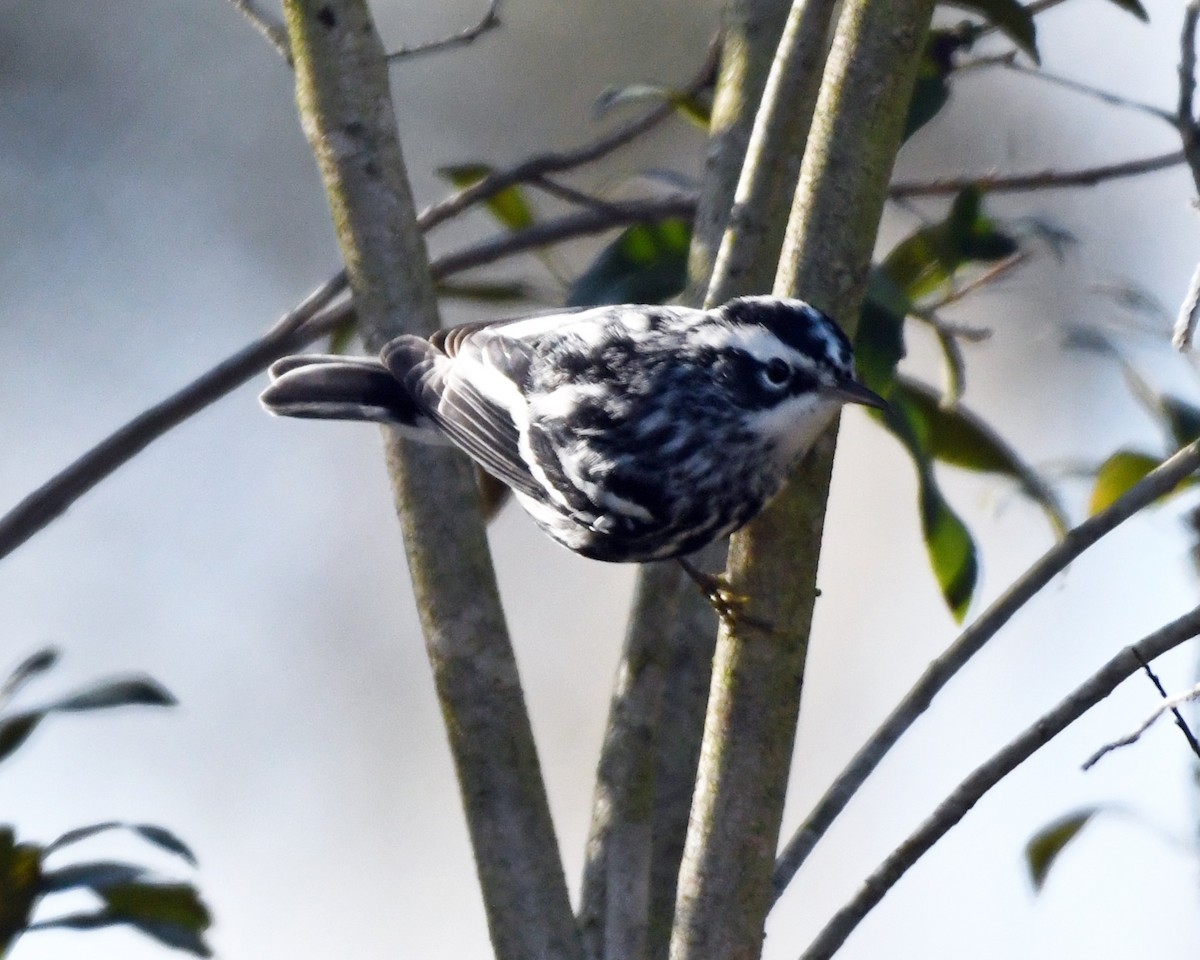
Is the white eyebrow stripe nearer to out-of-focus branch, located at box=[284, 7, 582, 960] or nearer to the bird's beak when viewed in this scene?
the bird's beak

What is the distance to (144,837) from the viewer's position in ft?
6.86

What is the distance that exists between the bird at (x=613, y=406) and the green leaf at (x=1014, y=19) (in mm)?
695

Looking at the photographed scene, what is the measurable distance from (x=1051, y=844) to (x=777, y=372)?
3.14ft

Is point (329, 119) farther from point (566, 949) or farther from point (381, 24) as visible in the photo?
point (381, 24)

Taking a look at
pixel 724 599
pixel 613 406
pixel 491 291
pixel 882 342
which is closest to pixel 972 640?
pixel 724 599

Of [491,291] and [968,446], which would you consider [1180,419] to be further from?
[491,291]

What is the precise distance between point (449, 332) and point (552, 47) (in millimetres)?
2683

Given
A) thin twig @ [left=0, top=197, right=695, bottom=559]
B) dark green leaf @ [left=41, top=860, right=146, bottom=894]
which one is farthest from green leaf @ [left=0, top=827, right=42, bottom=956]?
thin twig @ [left=0, top=197, right=695, bottom=559]

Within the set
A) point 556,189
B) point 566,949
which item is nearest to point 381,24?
point 556,189

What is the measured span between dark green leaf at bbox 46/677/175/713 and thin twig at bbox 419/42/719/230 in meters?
0.82

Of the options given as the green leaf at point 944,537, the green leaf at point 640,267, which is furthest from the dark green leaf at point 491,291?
the green leaf at point 944,537

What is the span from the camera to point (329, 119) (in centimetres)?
186

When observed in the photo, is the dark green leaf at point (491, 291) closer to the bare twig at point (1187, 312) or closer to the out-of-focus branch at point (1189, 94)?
the out-of-focus branch at point (1189, 94)

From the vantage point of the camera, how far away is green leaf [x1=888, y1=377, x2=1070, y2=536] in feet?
7.61
